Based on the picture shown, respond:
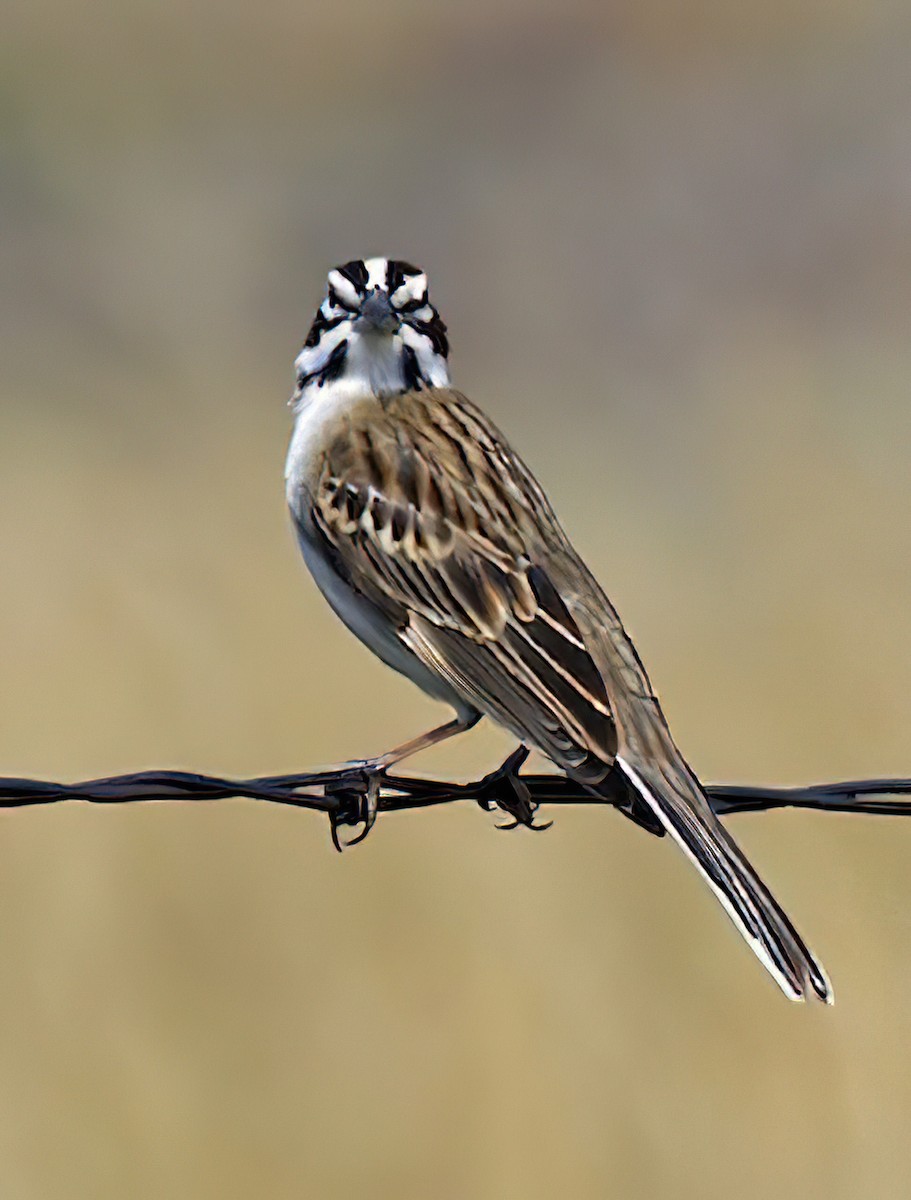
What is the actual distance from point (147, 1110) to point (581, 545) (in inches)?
223

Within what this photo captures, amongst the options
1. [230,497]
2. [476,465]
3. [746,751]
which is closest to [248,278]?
[230,497]

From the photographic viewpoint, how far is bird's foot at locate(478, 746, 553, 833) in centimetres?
650

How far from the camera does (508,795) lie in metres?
6.66

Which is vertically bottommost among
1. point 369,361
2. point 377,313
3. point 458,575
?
point 458,575

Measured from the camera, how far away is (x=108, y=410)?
15609 millimetres

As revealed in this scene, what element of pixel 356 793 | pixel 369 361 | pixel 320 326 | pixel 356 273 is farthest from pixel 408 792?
pixel 320 326

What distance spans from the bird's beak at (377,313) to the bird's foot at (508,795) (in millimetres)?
1943

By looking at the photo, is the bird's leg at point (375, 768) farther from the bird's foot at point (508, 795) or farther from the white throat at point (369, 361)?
the white throat at point (369, 361)

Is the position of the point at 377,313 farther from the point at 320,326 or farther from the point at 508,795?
the point at 508,795

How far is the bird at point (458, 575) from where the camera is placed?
257 inches

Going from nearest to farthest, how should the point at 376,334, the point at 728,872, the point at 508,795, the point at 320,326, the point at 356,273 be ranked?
the point at 728,872 → the point at 508,795 → the point at 356,273 → the point at 376,334 → the point at 320,326

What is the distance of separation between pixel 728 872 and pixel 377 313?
2817 mm

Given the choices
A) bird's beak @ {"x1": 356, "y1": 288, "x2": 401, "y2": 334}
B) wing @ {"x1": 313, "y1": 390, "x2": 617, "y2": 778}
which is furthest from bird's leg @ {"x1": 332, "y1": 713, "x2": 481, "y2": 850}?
bird's beak @ {"x1": 356, "y1": 288, "x2": 401, "y2": 334}

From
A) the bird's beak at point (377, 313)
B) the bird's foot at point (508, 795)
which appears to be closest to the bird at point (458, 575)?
the bird's beak at point (377, 313)
